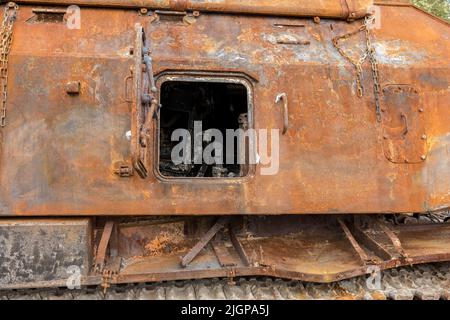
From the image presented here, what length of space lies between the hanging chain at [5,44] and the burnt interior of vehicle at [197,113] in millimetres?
2166

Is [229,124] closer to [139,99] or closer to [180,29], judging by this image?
[180,29]

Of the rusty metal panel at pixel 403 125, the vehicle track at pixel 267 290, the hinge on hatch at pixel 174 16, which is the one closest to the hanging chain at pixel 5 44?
the hinge on hatch at pixel 174 16

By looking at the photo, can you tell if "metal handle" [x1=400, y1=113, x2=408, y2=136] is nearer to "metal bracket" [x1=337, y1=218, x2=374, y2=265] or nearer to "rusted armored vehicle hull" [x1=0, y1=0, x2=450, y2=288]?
"rusted armored vehicle hull" [x1=0, y1=0, x2=450, y2=288]

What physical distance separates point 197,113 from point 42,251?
315 centimetres

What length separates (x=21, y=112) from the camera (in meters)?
3.69

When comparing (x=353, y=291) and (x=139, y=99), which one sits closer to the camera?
(x=139, y=99)

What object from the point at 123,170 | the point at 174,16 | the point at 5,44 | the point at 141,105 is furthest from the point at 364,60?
the point at 5,44

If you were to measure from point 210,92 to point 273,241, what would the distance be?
8.19 feet

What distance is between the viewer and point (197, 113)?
20.4 ft

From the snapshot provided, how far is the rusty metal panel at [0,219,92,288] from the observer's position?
11.6 feet

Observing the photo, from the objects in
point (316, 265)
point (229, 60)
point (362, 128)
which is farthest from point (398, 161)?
point (229, 60)

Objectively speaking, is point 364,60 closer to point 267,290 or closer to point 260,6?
point 260,6

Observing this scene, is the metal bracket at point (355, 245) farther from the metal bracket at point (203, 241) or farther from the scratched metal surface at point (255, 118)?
the metal bracket at point (203, 241)

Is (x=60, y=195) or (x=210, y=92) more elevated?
(x=210, y=92)
